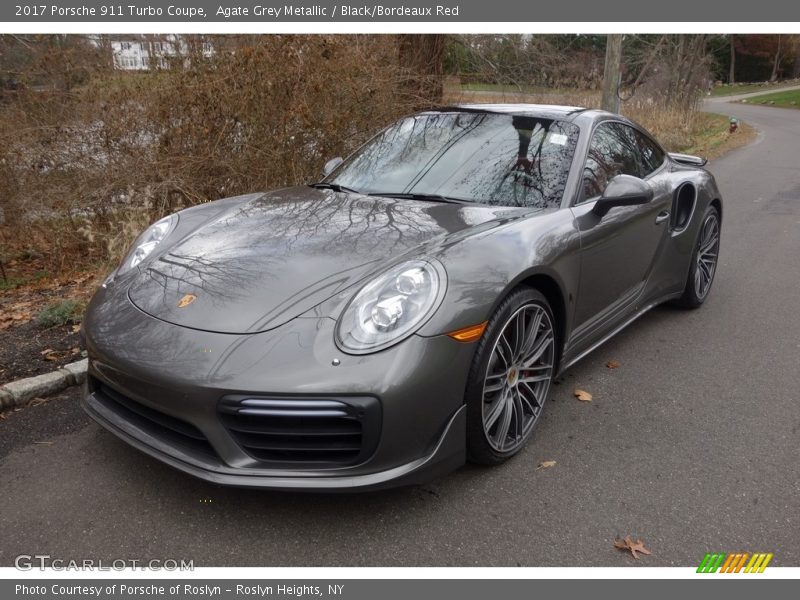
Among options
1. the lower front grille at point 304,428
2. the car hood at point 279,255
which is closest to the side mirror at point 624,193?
the car hood at point 279,255

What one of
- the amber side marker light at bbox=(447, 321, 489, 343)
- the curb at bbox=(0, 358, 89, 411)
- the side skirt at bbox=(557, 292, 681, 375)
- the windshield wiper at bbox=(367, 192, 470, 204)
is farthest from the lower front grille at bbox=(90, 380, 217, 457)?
the side skirt at bbox=(557, 292, 681, 375)

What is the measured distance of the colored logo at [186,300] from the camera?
2.62 meters

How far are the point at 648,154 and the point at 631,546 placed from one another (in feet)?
9.35

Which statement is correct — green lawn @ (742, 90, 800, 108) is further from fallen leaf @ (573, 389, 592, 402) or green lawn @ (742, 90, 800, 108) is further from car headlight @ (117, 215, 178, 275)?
car headlight @ (117, 215, 178, 275)

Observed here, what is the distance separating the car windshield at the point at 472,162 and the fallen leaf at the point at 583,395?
3.40 feet

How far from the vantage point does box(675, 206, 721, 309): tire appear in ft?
15.6

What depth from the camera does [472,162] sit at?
11.7 feet

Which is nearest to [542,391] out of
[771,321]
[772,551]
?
[772,551]

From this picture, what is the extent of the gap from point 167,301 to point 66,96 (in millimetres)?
5185

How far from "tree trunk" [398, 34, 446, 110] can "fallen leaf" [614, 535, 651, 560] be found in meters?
6.22

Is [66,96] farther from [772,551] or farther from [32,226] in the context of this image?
[772,551]

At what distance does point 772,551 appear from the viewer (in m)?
2.39

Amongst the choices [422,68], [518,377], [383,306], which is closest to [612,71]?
[422,68]

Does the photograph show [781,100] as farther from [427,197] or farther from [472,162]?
[427,197]
